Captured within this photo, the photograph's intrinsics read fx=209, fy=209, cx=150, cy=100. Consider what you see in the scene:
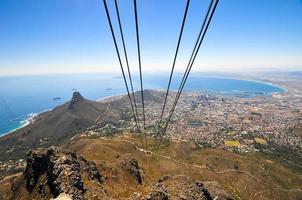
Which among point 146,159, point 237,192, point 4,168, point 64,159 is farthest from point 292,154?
point 4,168

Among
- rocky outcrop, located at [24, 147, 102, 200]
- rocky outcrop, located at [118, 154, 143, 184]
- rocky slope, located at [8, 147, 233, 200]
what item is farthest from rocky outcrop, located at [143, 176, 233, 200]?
rocky outcrop, located at [118, 154, 143, 184]

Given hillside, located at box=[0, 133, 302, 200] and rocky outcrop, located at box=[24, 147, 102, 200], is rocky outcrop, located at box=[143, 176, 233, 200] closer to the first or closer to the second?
hillside, located at box=[0, 133, 302, 200]

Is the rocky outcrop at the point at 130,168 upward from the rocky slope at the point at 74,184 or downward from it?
downward

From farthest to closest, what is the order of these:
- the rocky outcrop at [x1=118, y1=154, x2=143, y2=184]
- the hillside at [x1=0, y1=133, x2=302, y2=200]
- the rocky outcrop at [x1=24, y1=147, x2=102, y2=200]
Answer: the rocky outcrop at [x1=118, y1=154, x2=143, y2=184] < the hillside at [x1=0, y1=133, x2=302, y2=200] < the rocky outcrop at [x1=24, y1=147, x2=102, y2=200]

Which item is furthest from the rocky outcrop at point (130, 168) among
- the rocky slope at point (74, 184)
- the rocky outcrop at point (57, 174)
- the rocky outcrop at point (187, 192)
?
the rocky outcrop at point (187, 192)

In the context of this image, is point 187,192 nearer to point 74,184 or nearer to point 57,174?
point 74,184

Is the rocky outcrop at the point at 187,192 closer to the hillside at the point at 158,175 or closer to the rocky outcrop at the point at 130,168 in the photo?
the hillside at the point at 158,175

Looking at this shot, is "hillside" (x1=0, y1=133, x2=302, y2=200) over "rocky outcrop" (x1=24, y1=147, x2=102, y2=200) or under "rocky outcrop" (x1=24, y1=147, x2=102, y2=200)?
under

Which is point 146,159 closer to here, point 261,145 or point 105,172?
point 105,172

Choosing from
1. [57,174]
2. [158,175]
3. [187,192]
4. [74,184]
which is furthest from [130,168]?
[74,184]
